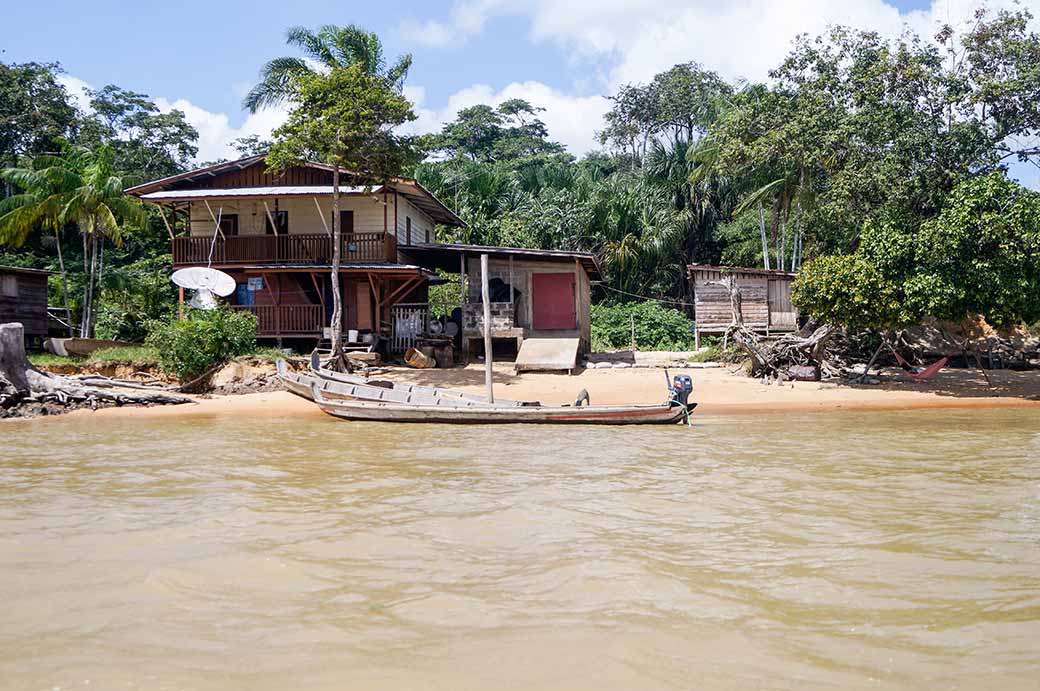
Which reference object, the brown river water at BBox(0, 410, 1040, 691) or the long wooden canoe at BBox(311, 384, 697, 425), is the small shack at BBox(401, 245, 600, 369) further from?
the brown river water at BBox(0, 410, 1040, 691)

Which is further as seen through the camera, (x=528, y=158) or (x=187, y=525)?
(x=528, y=158)

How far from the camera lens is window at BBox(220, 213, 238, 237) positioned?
79.1ft

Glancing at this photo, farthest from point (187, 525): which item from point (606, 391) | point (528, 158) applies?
point (528, 158)

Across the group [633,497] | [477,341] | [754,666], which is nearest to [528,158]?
[477,341]

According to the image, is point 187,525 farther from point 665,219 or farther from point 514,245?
point 665,219

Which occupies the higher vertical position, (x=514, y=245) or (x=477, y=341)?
(x=514, y=245)

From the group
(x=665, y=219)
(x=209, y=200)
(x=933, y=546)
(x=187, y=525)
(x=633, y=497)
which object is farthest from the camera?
(x=665, y=219)

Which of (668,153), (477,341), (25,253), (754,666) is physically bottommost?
(754,666)

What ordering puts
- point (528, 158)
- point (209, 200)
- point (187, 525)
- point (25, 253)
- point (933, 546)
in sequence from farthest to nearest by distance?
point (528, 158) → point (25, 253) → point (209, 200) → point (187, 525) → point (933, 546)

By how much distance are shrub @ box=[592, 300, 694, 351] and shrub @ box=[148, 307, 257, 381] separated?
1417cm

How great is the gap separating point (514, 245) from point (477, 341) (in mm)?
8889

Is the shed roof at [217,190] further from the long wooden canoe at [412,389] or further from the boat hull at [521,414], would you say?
the boat hull at [521,414]

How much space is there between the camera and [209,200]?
2288cm

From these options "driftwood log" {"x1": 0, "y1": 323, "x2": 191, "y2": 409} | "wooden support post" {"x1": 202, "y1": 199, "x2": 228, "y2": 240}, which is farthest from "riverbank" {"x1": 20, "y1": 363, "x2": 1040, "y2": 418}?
"wooden support post" {"x1": 202, "y1": 199, "x2": 228, "y2": 240}
